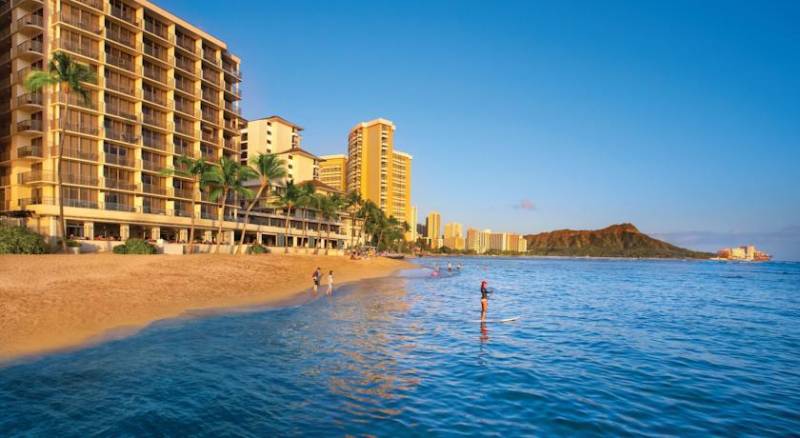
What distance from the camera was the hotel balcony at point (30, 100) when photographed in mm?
47875

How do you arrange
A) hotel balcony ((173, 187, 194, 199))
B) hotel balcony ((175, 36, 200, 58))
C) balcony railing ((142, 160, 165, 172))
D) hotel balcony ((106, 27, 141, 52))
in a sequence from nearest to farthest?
hotel balcony ((106, 27, 141, 52)), balcony railing ((142, 160, 165, 172)), hotel balcony ((173, 187, 194, 199)), hotel balcony ((175, 36, 200, 58))

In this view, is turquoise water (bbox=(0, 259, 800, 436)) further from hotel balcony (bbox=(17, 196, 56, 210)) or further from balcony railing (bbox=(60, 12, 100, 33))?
balcony railing (bbox=(60, 12, 100, 33))

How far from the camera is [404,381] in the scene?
42.9 feet

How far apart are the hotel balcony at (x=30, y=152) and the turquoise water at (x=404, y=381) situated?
43.3 metres

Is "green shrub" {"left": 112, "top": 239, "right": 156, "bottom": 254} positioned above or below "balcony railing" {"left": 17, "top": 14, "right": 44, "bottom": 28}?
below

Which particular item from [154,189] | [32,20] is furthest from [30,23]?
[154,189]

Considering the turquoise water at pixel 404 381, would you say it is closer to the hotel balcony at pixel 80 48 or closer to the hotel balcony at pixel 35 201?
the hotel balcony at pixel 35 201

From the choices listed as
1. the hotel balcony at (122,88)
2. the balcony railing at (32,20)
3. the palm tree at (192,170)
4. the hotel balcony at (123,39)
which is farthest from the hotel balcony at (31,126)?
the hotel balcony at (123,39)

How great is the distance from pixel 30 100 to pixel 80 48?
8452 mm

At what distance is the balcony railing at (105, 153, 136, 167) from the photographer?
2073 inches

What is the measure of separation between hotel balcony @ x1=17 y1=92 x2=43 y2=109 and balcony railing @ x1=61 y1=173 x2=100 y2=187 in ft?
28.7

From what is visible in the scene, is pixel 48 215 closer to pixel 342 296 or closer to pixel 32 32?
pixel 32 32

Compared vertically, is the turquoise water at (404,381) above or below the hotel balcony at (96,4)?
below

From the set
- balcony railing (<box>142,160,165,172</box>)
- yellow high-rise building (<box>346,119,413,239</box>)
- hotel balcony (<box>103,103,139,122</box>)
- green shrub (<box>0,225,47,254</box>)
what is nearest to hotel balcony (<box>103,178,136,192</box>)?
balcony railing (<box>142,160,165,172</box>)
